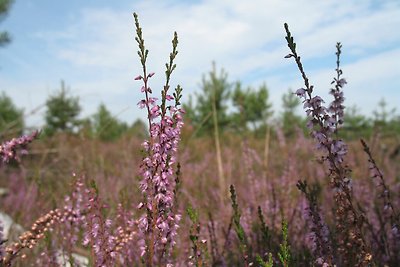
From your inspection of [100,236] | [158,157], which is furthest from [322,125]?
[100,236]

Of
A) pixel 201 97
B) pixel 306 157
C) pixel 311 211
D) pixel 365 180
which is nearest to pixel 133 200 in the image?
pixel 365 180

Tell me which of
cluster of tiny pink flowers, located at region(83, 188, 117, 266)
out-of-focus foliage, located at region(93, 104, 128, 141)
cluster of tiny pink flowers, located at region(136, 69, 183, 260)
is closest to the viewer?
cluster of tiny pink flowers, located at region(136, 69, 183, 260)

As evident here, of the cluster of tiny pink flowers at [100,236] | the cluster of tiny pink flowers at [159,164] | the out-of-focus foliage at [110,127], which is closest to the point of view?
the cluster of tiny pink flowers at [159,164]

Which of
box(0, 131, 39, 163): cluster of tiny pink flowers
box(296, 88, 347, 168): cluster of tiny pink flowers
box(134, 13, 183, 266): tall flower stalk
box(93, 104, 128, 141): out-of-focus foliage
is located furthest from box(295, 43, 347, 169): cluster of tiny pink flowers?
box(93, 104, 128, 141): out-of-focus foliage

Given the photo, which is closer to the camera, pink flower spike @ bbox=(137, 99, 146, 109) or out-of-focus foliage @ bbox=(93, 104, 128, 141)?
pink flower spike @ bbox=(137, 99, 146, 109)

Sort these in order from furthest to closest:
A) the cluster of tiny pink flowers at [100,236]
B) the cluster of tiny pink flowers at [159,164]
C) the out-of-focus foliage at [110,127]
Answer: the out-of-focus foliage at [110,127], the cluster of tiny pink flowers at [100,236], the cluster of tiny pink flowers at [159,164]

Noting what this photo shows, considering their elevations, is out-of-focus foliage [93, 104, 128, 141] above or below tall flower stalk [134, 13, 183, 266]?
above

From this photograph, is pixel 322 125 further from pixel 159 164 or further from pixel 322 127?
pixel 159 164

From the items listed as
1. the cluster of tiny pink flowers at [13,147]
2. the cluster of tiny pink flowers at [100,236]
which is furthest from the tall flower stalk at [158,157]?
the cluster of tiny pink flowers at [13,147]

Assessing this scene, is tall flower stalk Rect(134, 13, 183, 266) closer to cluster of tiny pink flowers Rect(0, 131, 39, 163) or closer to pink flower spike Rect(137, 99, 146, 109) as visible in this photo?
pink flower spike Rect(137, 99, 146, 109)

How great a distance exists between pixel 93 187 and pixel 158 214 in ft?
2.00

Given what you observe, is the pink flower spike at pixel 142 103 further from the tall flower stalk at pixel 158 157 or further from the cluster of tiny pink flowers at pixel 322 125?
the cluster of tiny pink flowers at pixel 322 125

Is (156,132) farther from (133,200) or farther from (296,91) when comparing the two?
(133,200)

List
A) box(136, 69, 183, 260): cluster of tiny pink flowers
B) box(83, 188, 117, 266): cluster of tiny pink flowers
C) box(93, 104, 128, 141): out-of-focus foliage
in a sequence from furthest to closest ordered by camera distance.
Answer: box(93, 104, 128, 141): out-of-focus foliage → box(83, 188, 117, 266): cluster of tiny pink flowers → box(136, 69, 183, 260): cluster of tiny pink flowers
